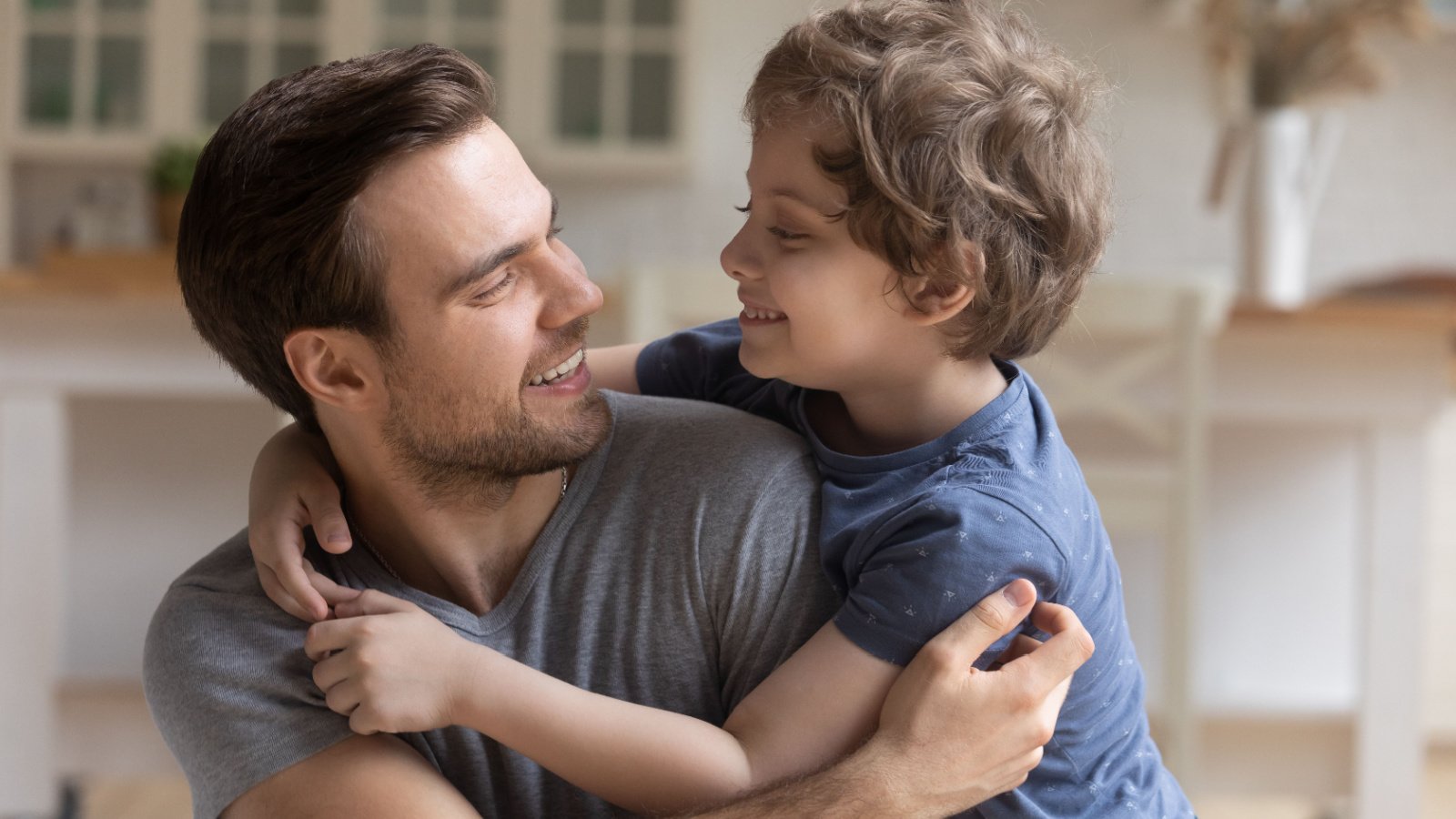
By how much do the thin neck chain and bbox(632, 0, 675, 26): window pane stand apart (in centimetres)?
303

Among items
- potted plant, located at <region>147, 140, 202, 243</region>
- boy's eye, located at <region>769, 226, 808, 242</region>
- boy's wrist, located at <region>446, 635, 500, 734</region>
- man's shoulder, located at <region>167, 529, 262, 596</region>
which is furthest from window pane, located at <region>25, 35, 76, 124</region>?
boy's wrist, located at <region>446, 635, 500, 734</region>

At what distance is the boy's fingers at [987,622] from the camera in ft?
3.66

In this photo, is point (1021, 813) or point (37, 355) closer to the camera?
point (1021, 813)

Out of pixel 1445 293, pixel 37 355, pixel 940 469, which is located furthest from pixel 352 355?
pixel 1445 293

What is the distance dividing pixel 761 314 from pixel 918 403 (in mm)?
159

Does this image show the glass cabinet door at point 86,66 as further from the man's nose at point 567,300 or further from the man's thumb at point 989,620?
the man's thumb at point 989,620

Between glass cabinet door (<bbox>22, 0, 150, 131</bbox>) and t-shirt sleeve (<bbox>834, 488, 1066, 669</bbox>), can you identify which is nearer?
t-shirt sleeve (<bbox>834, 488, 1066, 669</bbox>)

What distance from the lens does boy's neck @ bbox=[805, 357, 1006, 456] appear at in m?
1.31

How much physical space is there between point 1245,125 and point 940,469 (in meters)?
2.38

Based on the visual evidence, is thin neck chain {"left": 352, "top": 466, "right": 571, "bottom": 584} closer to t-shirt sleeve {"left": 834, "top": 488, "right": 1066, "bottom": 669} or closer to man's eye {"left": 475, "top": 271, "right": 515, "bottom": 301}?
man's eye {"left": 475, "top": 271, "right": 515, "bottom": 301}

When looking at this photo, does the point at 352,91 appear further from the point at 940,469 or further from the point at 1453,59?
the point at 1453,59

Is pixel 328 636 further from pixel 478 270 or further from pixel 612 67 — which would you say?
pixel 612 67

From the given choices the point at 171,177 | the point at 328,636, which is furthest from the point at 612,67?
the point at 328,636

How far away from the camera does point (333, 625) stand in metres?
1.13
